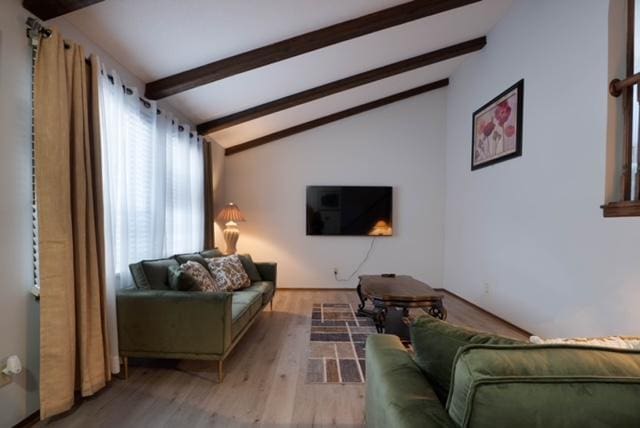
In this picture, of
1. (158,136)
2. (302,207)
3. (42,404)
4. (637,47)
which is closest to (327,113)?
(302,207)

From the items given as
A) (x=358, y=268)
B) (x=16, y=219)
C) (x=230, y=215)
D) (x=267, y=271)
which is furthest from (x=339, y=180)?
(x=16, y=219)

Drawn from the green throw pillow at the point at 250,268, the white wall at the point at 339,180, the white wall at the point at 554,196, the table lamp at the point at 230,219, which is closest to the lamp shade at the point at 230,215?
the table lamp at the point at 230,219

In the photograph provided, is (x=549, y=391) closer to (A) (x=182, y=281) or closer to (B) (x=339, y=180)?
(A) (x=182, y=281)

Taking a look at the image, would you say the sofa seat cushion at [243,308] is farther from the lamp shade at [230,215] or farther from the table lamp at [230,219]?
the lamp shade at [230,215]

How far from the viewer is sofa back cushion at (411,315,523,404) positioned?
990 mm

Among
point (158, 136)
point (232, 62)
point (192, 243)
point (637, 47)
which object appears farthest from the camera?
point (192, 243)

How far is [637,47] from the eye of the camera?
2305 mm

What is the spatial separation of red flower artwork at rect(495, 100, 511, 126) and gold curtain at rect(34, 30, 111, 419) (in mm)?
3824

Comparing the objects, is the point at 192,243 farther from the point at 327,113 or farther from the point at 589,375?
the point at 589,375

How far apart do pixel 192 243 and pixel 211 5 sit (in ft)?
8.79

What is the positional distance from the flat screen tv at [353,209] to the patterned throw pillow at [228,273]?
1.90 metres

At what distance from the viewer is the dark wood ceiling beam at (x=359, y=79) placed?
3.93m

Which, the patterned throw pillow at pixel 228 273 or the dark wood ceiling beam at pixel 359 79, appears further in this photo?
the dark wood ceiling beam at pixel 359 79

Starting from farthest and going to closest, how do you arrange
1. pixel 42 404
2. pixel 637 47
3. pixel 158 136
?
pixel 158 136 < pixel 637 47 < pixel 42 404
